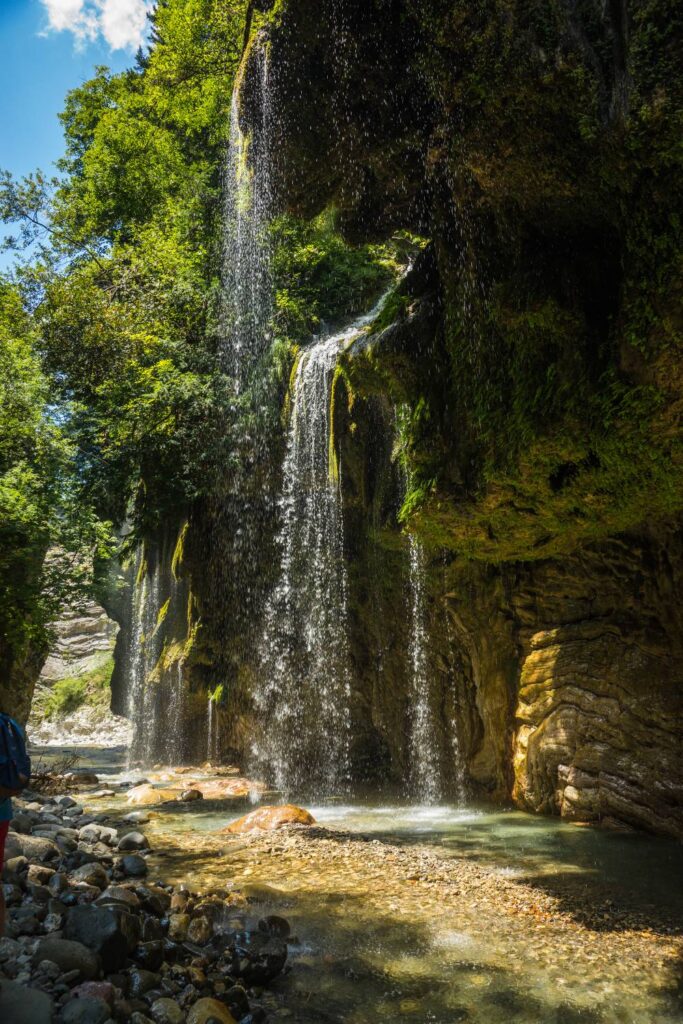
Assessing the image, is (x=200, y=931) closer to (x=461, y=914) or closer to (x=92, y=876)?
(x=92, y=876)

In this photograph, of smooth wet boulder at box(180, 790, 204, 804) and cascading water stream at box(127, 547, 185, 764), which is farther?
cascading water stream at box(127, 547, 185, 764)

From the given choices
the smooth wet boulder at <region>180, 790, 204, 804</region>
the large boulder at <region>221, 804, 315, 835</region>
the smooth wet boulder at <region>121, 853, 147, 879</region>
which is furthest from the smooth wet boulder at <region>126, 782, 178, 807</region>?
the smooth wet boulder at <region>121, 853, 147, 879</region>

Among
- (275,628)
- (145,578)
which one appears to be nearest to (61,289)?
(145,578)

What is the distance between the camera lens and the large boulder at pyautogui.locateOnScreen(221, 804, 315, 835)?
908 centimetres

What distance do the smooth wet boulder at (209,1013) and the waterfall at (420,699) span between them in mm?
9170

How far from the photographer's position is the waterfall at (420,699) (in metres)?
12.7

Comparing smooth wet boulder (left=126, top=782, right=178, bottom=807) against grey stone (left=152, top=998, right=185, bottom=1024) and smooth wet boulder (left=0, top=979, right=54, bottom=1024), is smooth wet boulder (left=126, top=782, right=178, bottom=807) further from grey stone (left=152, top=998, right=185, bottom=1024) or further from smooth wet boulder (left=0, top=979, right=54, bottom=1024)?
smooth wet boulder (left=0, top=979, right=54, bottom=1024)

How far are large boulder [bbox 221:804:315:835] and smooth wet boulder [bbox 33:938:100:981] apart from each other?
209 inches

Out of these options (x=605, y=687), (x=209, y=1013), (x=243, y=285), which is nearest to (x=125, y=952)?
(x=209, y=1013)

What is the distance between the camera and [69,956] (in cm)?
381

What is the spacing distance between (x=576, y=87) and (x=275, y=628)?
13.0m

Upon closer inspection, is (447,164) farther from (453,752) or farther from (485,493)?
(453,752)

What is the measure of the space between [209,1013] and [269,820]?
19.2 feet

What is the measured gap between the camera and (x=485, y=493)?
8.00m
